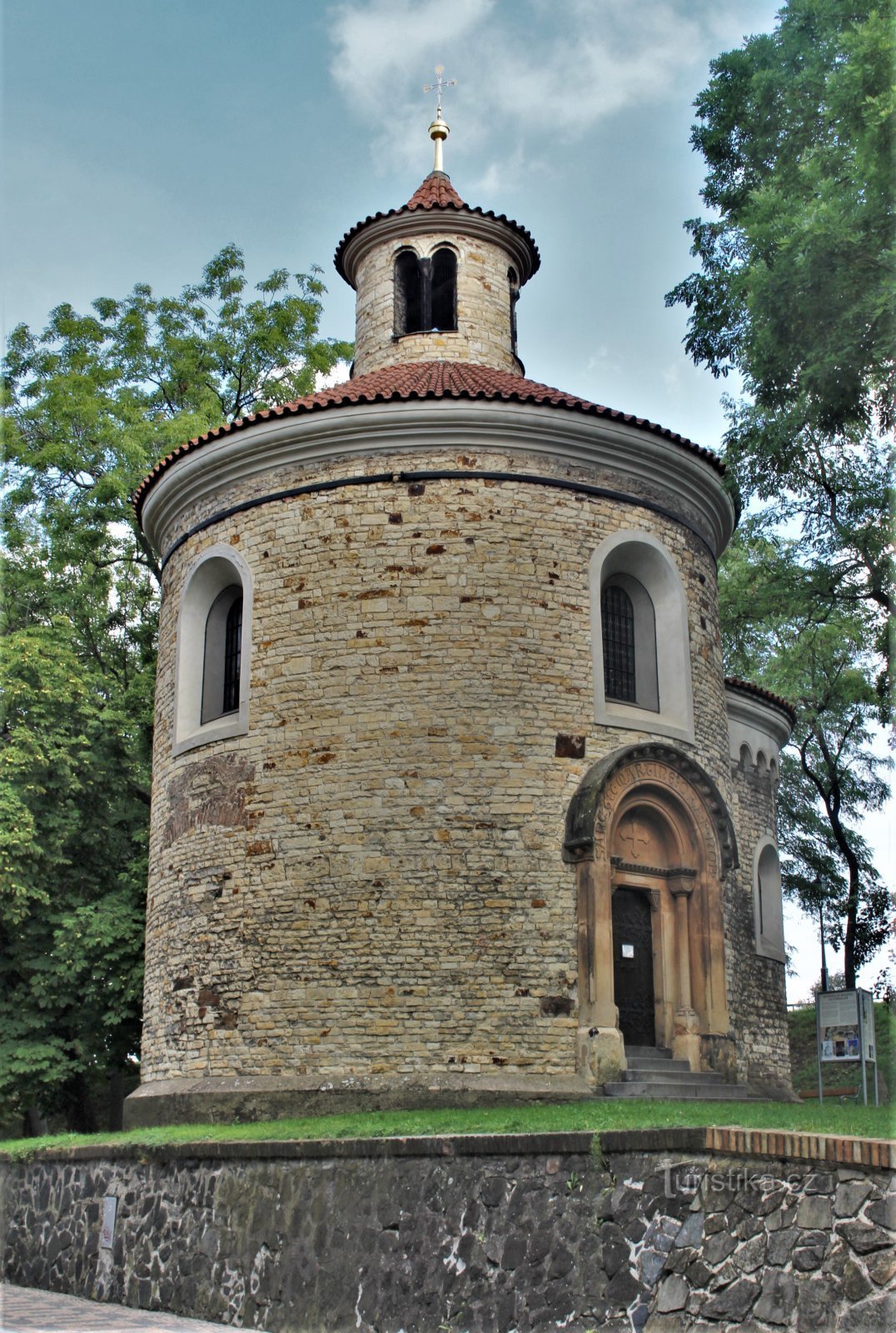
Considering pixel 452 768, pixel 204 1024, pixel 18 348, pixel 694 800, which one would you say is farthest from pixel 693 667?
pixel 18 348

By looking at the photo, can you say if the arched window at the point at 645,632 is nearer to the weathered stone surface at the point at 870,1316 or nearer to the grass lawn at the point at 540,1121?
the grass lawn at the point at 540,1121

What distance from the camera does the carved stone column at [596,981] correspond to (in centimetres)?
1349

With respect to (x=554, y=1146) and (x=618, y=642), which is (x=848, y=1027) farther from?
(x=554, y=1146)

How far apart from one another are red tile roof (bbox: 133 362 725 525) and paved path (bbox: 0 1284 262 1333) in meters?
9.41

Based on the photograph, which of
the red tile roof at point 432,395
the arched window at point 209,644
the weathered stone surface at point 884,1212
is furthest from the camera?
the arched window at point 209,644

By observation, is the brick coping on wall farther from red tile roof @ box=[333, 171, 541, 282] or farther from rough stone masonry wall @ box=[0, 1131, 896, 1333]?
red tile roof @ box=[333, 171, 541, 282]

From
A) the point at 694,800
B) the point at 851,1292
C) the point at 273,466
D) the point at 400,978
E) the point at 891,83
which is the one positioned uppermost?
the point at 891,83

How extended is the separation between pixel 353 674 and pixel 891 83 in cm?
771

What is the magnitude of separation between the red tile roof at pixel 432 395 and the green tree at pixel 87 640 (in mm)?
4035

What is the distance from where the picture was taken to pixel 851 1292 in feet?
23.6

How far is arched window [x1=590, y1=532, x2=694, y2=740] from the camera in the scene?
16.0m

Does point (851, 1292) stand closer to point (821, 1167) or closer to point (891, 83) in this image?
point (821, 1167)

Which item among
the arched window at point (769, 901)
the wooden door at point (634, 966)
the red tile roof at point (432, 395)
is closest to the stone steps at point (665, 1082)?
the wooden door at point (634, 966)

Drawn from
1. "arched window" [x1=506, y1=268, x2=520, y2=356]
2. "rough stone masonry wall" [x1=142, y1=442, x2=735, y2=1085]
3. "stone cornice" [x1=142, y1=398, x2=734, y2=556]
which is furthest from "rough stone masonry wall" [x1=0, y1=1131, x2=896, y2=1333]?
"arched window" [x1=506, y1=268, x2=520, y2=356]
